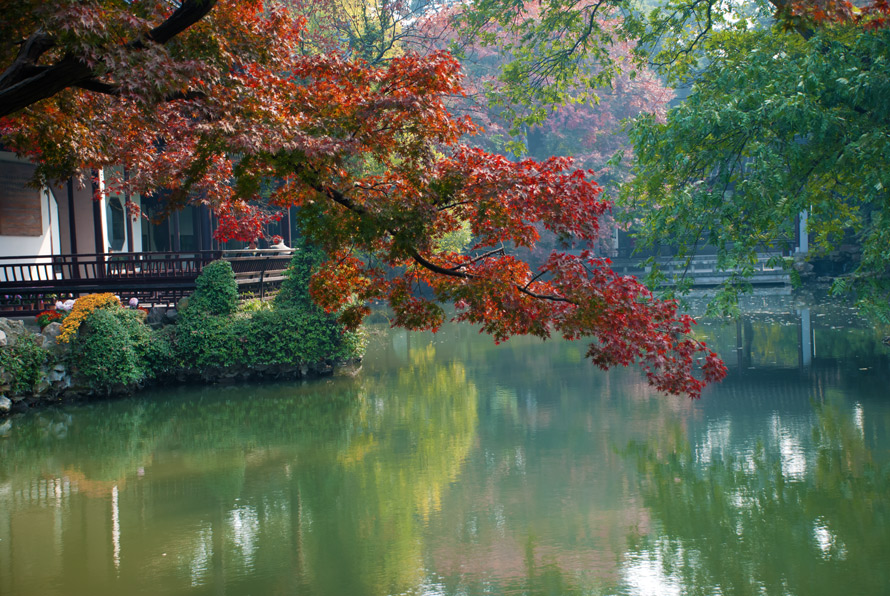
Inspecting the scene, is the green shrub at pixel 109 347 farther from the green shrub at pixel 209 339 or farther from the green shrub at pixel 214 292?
the green shrub at pixel 214 292

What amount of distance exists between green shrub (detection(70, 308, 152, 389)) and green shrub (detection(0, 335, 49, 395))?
0.57 meters

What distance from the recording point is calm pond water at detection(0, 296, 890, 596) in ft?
21.1

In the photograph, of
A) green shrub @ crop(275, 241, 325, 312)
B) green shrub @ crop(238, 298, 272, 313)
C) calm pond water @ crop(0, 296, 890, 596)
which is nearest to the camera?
calm pond water @ crop(0, 296, 890, 596)

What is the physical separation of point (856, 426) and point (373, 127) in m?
8.00

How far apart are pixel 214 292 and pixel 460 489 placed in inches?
290

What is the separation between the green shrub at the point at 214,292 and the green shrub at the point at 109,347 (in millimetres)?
1114

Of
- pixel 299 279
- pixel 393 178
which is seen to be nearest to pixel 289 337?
pixel 299 279

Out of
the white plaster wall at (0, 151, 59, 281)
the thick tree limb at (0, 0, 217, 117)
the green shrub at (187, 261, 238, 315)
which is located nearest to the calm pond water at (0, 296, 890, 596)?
the green shrub at (187, 261, 238, 315)

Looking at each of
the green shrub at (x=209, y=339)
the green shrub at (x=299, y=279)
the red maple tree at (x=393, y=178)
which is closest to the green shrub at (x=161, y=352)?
the green shrub at (x=209, y=339)

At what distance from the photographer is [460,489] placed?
8570 mm

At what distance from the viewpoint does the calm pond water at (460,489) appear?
6.44 meters

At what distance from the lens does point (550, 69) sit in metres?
16.2

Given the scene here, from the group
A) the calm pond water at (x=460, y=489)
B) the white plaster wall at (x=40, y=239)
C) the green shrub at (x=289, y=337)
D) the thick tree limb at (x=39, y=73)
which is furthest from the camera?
the white plaster wall at (x=40, y=239)

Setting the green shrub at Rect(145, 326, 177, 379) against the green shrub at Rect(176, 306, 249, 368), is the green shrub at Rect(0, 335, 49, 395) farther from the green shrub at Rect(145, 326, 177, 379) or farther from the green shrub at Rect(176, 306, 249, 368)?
the green shrub at Rect(176, 306, 249, 368)
